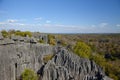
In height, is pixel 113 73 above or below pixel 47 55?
below

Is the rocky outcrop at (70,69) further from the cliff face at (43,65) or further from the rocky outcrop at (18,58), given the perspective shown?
the rocky outcrop at (18,58)

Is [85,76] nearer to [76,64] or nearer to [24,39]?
[76,64]

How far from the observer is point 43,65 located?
21812 millimetres

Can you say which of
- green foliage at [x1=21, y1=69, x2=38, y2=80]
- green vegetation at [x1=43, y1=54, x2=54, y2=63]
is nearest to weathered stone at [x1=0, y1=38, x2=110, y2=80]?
green vegetation at [x1=43, y1=54, x2=54, y2=63]

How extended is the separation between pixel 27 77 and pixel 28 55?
13.7 ft

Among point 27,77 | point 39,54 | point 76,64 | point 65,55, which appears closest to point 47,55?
point 39,54

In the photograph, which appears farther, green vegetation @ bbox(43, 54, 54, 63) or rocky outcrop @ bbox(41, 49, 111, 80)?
green vegetation @ bbox(43, 54, 54, 63)

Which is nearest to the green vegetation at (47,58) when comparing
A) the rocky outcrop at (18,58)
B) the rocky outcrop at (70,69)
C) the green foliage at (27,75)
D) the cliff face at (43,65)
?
the cliff face at (43,65)

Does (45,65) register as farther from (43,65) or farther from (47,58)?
(47,58)

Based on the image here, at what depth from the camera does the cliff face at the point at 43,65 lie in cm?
1723

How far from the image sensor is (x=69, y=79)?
19.4m

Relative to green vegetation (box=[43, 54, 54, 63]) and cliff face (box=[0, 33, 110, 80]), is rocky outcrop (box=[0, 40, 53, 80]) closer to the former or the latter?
cliff face (box=[0, 33, 110, 80])

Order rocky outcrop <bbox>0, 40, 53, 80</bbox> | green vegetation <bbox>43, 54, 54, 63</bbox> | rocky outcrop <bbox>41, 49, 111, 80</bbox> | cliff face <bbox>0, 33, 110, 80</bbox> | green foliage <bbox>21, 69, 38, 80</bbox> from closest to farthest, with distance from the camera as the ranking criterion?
rocky outcrop <bbox>0, 40, 53, 80</bbox> < cliff face <bbox>0, 33, 110, 80</bbox> < green foliage <bbox>21, 69, 38, 80</bbox> < rocky outcrop <bbox>41, 49, 111, 80</bbox> < green vegetation <bbox>43, 54, 54, 63</bbox>

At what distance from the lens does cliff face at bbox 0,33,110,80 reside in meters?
17.2
